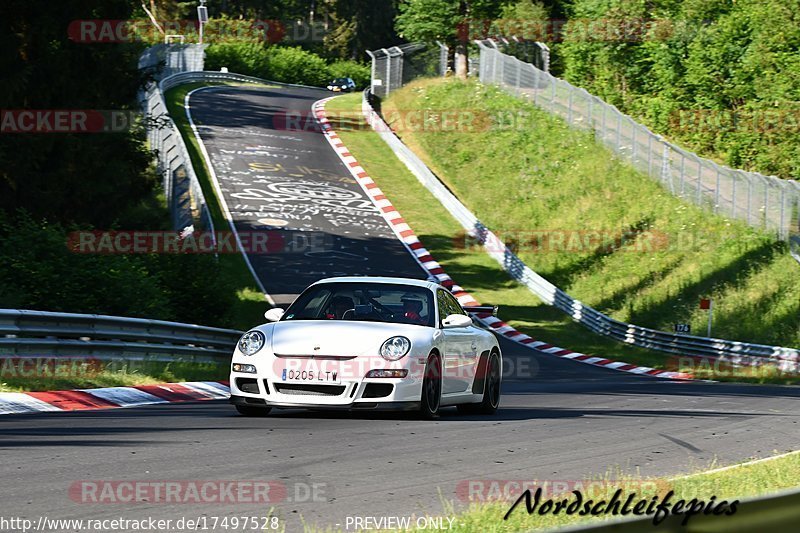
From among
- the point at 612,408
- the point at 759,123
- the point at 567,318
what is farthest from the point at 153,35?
the point at 612,408

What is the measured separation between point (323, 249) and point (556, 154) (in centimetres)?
1444

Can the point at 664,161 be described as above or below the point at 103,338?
above

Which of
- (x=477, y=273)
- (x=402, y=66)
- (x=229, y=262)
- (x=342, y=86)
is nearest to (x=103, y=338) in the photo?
(x=229, y=262)

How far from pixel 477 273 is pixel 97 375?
23883mm

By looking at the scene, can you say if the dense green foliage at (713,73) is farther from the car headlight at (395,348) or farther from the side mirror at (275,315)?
the car headlight at (395,348)

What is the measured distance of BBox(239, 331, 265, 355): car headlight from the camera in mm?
11094

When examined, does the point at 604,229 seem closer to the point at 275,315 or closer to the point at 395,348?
the point at 275,315

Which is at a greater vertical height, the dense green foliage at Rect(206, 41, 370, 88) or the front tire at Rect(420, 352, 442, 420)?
the dense green foliage at Rect(206, 41, 370, 88)

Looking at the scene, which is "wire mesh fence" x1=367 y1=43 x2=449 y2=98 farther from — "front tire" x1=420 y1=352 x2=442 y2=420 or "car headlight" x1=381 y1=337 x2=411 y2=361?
"car headlight" x1=381 y1=337 x2=411 y2=361

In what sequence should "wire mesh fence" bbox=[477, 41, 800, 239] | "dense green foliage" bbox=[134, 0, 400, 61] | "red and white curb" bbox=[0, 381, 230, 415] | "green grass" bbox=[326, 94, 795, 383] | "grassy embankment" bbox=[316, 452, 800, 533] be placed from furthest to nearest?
"dense green foliage" bbox=[134, 0, 400, 61]
"wire mesh fence" bbox=[477, 41, 800, 239]
"green grass" bbox=[326, 94, 795, 383]
"red and white curb" bbox=[0, 381, 230, 415]
"grassy embankment" bbox=[316, 452, 800, 533]

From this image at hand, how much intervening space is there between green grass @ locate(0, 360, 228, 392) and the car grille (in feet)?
10.7

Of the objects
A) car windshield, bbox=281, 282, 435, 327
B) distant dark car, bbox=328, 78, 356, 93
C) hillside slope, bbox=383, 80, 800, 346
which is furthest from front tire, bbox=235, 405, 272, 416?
distant dark car, bbox=328, 78, 356, 93

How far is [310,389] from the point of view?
35.7ft

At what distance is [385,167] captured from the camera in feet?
159
